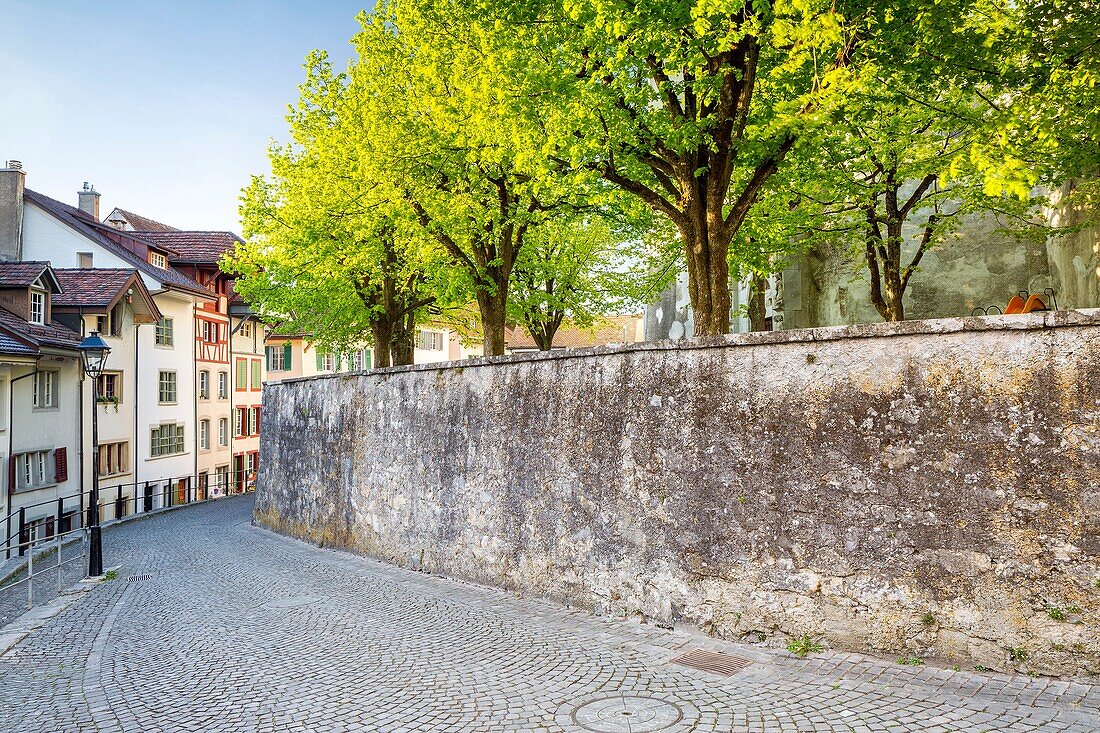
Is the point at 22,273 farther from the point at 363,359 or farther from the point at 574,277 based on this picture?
the point at 363,359

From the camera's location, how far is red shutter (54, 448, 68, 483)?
2723 centimetres

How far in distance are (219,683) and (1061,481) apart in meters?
7.91

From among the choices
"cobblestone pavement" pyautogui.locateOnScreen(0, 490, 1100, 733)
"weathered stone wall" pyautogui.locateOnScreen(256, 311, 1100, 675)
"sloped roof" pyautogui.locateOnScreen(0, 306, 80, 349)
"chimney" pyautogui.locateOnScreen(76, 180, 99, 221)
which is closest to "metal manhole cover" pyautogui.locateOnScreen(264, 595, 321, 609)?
"cobblestone pavement" pyautogui.locateOnScreen(0, 490, 1100, 733)

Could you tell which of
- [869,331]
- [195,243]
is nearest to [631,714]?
[869,331]

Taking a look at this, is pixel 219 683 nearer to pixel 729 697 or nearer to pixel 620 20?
pixel 729 697

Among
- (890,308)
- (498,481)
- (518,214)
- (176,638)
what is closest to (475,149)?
(518,214)

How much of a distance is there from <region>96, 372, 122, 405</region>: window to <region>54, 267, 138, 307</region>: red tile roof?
4.22 metres

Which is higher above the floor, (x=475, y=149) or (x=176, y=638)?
(x=475, y=149)

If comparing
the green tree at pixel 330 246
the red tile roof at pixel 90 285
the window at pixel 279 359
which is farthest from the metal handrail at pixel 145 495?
the green tree at pixel 330 246

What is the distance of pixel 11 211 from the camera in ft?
110

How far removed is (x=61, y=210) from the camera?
35.5 meters

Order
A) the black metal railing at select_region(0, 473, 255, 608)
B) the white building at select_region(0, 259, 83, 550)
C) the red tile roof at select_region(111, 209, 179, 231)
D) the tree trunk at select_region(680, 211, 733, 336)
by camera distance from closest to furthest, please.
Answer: the tree trunk at select_region(680, 211, 733, 336)
the black metal railing at select_region(0, 473, 255, 608)
the white building at select_region(0, 259, 83, 550)
the red tile roof at select_region(111, 209, 179, 231)

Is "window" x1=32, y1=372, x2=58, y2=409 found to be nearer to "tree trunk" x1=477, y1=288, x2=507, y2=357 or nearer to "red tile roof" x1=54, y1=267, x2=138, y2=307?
"red tile roof" x1=54, y1=267, x2=138, y2=307

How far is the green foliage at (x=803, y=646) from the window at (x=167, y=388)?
35.3 meters
